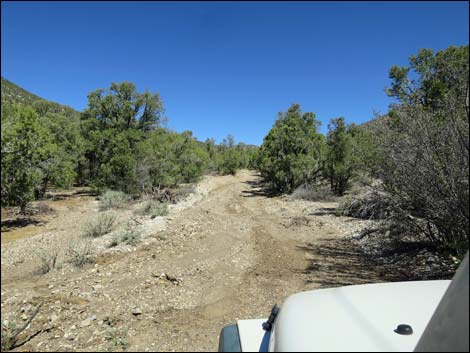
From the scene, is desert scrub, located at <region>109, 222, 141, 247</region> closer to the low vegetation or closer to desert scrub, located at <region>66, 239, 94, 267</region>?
desert scrub, located at <region>66, 239, 94, 267</region>

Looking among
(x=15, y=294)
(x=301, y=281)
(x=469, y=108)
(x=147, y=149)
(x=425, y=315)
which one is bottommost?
(x=301, y=281)

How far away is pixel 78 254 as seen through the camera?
5.79 metres

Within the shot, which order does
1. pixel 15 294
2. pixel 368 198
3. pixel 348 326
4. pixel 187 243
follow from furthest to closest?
1. pixel 368 198
2. pixel 187 243
3. pixel 15 294
4. pixel 348 326

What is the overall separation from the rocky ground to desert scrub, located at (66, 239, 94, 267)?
0.14 metres

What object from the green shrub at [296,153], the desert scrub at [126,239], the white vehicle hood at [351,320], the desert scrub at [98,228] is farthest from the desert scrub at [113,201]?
the white vehicle hood at [351,320]

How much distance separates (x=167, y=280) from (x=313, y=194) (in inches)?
508

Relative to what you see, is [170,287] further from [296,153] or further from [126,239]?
[296,153]

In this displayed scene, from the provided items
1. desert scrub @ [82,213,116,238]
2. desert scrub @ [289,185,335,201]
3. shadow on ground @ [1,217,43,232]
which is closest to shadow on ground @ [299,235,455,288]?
shadow on ground @ [1,217,43,232]

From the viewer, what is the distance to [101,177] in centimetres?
1602

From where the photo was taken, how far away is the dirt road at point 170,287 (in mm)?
3205

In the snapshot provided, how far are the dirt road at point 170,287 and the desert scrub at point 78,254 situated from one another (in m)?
0.28

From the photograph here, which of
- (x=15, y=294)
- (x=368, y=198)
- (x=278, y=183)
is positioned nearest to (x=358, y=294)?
(x=15, y=294)

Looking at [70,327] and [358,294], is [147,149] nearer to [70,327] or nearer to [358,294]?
[70,327]

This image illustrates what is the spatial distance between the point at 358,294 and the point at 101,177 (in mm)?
16476
